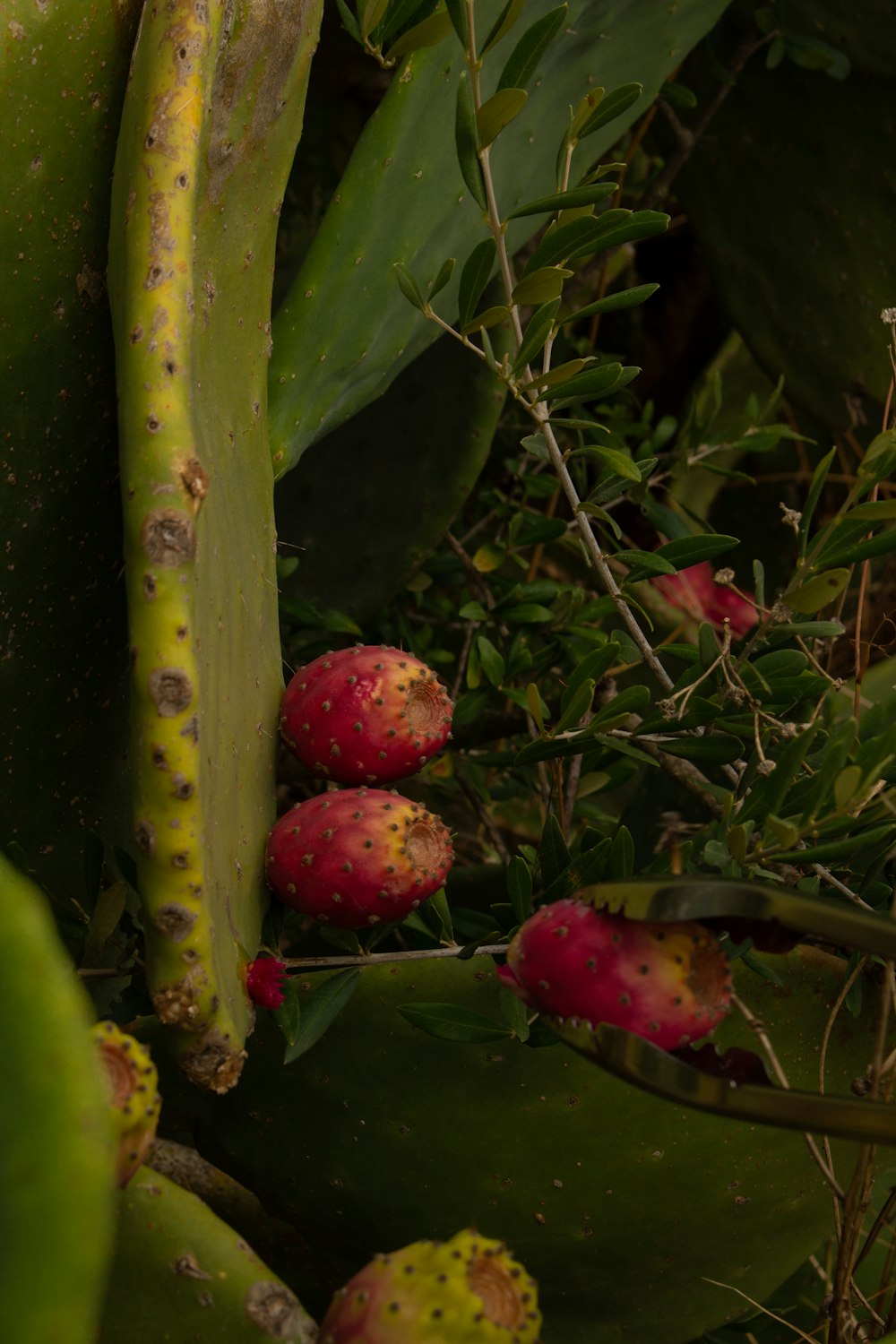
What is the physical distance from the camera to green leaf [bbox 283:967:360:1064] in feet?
2.40

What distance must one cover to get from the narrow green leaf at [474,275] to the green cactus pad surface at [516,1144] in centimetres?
43

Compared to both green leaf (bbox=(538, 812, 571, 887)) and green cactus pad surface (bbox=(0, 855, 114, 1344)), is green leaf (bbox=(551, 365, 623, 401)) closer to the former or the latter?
green leaf (bbox=(538, 812, 571, 887))

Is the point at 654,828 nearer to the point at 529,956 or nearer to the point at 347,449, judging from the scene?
the point at 347,449

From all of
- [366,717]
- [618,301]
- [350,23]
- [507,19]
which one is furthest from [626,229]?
[366,717]

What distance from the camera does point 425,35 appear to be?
2.80 feet

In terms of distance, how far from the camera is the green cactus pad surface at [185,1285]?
0.58 m

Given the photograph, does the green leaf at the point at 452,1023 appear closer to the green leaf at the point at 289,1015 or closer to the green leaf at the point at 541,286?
the green leaf at the point at 289,1015

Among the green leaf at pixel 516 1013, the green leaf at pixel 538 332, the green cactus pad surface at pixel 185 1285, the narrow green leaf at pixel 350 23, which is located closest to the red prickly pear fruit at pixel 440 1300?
the green cactus pad surface at pixel 185 1285

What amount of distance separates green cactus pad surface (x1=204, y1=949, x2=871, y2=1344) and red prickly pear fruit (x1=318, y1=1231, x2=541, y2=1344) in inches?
8.3

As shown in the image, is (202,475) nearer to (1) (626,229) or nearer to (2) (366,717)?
(2) (366,717)

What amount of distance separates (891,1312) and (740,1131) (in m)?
0.13

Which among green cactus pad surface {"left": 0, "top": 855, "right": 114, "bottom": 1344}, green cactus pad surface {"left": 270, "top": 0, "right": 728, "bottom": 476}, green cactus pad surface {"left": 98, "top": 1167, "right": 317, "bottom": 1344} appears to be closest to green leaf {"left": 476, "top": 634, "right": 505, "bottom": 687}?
green cactus pad surface {"left": 270, "top": 0, "right": 728, "bottom": 476}

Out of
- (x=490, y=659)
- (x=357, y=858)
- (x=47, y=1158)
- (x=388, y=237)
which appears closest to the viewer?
(x=47, y=1158)

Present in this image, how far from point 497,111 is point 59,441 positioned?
344 mm
